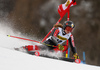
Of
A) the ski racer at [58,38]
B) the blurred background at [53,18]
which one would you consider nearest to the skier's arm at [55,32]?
the ski racer at [58,38]

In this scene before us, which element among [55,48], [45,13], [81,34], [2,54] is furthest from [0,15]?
[2,54]

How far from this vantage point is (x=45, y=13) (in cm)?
543

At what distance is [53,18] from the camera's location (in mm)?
5312

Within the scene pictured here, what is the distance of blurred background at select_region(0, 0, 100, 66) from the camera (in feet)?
15.7

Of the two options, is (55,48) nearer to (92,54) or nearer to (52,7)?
(92,54)

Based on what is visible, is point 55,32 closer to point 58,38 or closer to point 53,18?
point 58,38

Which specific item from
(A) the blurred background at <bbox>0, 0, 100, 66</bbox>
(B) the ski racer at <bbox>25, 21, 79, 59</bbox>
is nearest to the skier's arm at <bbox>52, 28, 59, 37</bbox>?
(B) the ski racer at <bbox>25, 21, 79, 59</bbox>

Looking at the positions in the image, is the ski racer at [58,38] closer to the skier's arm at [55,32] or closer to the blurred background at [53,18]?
the skier's arm at [55,32]

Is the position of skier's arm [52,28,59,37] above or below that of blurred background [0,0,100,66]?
below

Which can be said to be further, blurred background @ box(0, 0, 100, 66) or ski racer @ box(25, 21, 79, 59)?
blurred background @ box(0, 0, 100, 66)

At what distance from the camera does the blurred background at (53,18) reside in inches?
189

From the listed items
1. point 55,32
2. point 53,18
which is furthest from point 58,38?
point 53,18

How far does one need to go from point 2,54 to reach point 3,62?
0.17 metres

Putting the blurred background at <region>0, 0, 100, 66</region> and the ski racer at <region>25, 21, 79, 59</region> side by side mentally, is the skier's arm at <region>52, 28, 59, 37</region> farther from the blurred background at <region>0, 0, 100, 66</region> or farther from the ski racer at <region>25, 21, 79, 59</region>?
the blurred background at <region>0, 0, 100, 66</region>
